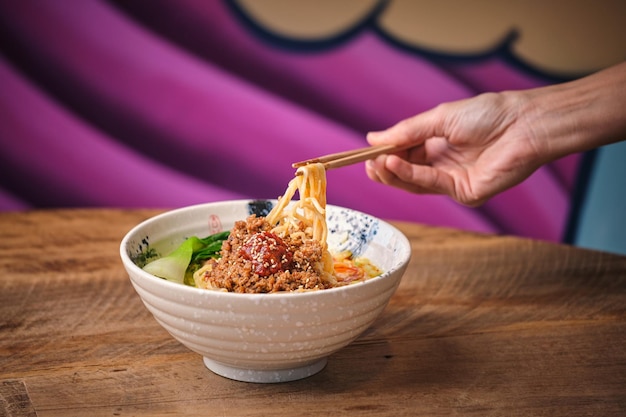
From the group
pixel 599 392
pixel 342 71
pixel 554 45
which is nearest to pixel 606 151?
pixel 554 45

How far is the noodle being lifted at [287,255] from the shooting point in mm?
1259

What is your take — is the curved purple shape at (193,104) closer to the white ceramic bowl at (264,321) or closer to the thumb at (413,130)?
A: the thumb at (413,130)

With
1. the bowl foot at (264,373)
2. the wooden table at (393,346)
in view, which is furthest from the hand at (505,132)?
the bowl foot at (264,373)

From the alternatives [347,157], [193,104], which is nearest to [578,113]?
[347,157]

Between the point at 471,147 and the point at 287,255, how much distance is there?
3.27 ft

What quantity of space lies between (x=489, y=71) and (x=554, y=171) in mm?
608

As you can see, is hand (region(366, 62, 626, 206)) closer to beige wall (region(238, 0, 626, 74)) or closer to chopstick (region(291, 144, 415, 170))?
chopstick (region(291, 144, 415, 170))

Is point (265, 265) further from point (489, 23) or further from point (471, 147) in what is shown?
point (489, 23)

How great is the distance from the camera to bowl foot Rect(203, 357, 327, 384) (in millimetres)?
1261

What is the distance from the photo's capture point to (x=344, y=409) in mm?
1175

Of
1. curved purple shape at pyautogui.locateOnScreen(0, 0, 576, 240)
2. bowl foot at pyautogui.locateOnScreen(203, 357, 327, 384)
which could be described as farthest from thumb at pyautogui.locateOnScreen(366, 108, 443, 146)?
curved purple shape at pyautogui.locateOnScreen(0, 0, 576, 240)

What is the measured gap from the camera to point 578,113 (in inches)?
75.4

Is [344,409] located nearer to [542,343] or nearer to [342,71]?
A: [542,343]

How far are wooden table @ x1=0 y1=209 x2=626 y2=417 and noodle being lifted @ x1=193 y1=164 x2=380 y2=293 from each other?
156 mm
